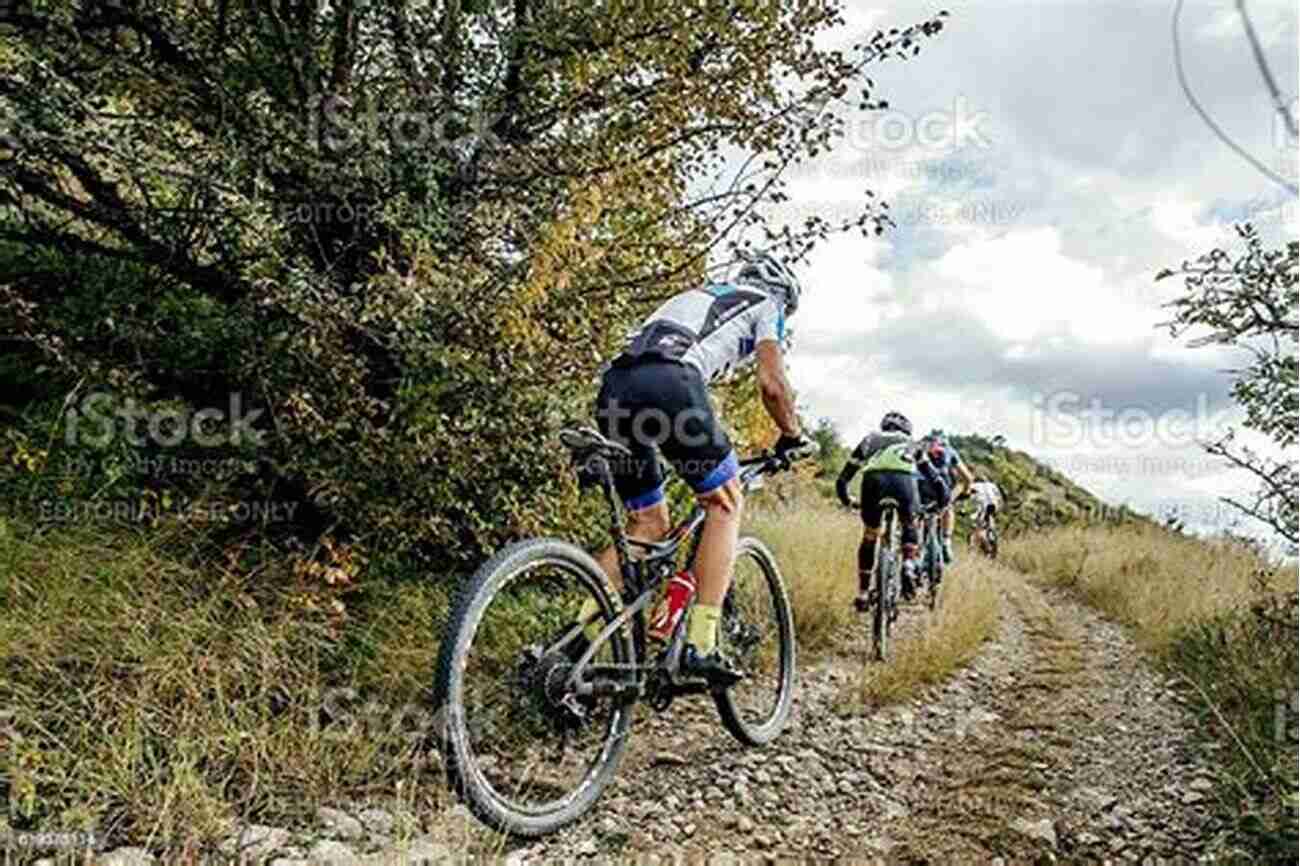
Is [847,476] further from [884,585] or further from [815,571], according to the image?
[884,585]

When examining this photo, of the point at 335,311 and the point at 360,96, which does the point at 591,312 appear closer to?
the point at 335,311

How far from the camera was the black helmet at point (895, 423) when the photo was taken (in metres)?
8.95

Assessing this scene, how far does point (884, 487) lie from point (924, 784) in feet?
13.5

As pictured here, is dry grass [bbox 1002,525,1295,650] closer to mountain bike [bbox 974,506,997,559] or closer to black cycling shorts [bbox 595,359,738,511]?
mountain bike [bbox 974,506,997,559]

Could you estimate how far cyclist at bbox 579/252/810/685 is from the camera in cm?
423

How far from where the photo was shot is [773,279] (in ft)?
15.5

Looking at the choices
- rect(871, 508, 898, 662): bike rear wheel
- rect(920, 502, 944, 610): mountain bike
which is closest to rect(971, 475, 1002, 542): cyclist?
rect(920, 502, 944, 610): mountain bike

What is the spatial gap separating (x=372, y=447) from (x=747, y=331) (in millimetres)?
1885

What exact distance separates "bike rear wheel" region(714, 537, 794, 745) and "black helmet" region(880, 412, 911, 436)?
3.34 metres

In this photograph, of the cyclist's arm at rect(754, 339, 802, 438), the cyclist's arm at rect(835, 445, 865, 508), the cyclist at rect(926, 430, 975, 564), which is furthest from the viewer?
the cyclist at rect(926, 430, 975, 564)

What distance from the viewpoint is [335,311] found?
489 centimetres

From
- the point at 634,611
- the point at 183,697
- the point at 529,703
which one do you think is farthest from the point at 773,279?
the point at 183,697

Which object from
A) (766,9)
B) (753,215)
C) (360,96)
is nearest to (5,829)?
(360,96)

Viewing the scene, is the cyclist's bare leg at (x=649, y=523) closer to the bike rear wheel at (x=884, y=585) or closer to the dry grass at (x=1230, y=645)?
the dry grass at (x=1230, y=645)
